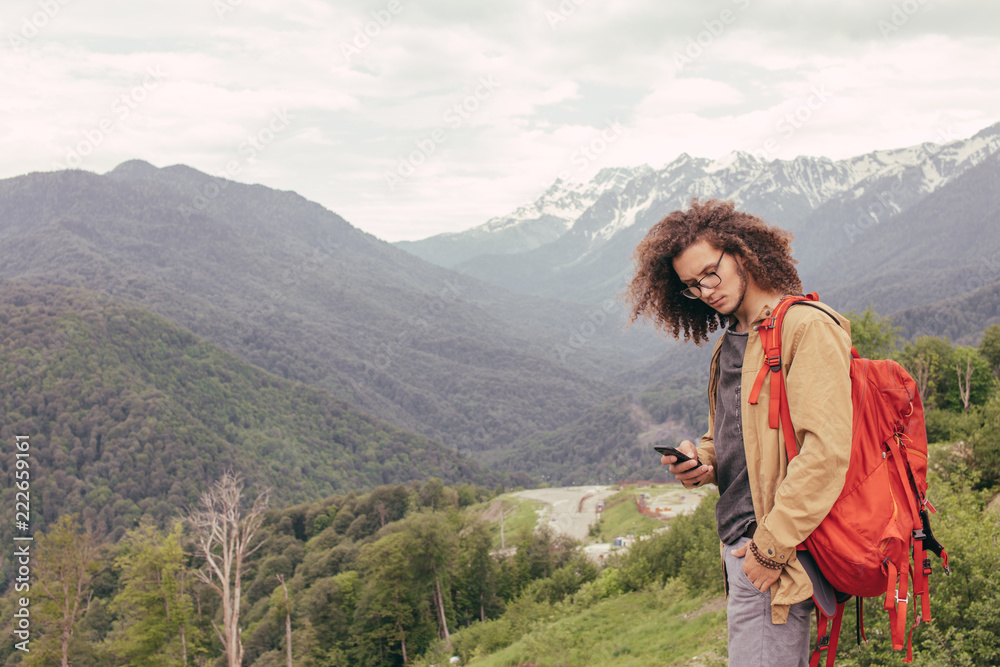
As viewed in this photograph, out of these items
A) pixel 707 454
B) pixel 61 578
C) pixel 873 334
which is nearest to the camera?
pixel 707 454

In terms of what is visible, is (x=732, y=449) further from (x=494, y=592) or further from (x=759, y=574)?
(x=494, y=592)

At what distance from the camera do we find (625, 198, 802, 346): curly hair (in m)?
2.74

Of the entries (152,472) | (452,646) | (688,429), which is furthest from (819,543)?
(688,429)

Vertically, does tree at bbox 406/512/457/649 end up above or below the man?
below

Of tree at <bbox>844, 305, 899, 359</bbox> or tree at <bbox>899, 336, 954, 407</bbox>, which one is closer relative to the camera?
tree at <bbox>844, 305, 899, 359</bbox>

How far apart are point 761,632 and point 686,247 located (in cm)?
171

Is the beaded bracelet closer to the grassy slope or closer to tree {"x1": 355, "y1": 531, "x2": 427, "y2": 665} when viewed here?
the grassy slope

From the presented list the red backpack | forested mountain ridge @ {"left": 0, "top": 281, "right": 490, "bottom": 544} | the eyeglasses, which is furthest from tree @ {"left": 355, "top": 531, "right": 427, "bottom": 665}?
forested mountain ridge @ {"left": 0, "top": 281, "right": 490, "bottom": 544}

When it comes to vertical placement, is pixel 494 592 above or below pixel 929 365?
below

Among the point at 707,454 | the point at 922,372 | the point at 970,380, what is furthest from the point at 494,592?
the point at 707,454

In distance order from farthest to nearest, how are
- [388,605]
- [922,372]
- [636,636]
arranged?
1. [388,605]
2. [922,372]
3. [636,636]

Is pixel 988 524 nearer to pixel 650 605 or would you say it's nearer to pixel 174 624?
pixel 650 605

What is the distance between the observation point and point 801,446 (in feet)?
7.74

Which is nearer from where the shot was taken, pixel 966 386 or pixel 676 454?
pixel 676 454
